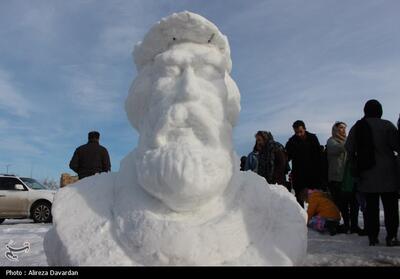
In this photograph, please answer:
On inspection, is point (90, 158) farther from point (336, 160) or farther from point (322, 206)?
point (336, 160)

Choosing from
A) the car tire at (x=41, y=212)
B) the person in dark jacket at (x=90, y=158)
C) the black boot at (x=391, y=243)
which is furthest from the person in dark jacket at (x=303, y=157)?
the car tire at (x=41, y=212)

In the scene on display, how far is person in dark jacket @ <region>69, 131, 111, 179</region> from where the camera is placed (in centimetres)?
727

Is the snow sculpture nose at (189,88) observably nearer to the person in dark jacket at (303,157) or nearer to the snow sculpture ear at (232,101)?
the snow sculpture ear at (232,101)

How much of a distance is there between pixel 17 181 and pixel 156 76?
11.7m

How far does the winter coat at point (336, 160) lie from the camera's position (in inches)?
292

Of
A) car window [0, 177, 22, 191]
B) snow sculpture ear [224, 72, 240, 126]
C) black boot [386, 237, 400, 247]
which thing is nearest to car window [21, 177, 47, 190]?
car window [0, 177, 22, 191]

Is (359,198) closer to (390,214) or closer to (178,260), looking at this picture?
(390,214)

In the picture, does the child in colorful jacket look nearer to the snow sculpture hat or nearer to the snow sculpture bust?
the snow sculpture bust

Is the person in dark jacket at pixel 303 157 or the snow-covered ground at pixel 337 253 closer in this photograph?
the snow-covered ground at pixel 337 253

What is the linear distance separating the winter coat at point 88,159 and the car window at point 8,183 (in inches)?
271

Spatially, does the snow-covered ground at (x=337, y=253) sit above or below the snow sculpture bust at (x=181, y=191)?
below

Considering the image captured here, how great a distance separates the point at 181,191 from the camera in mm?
2623

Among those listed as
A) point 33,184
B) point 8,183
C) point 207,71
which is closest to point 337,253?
point 207,71

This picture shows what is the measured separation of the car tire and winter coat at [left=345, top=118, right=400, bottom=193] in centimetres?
966
